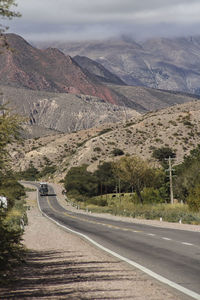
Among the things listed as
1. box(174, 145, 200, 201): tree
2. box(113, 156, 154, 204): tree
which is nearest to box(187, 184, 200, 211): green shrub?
box(174, 145, 200, 201): tree

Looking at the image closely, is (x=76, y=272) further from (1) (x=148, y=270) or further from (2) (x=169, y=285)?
(2) (x=169, y=285)

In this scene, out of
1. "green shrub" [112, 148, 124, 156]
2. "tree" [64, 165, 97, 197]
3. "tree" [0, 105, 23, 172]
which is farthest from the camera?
"green shrub" [112, 148, 124, 156]

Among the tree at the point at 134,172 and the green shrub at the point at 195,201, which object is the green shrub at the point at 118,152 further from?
the green shrub at the point at 195,201

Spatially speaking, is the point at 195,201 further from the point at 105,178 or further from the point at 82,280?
the point at 105,178

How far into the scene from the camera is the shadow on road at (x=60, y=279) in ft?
30.8

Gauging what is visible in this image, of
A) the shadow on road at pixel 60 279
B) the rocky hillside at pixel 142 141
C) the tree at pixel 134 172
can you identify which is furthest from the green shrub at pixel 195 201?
the rocky hillside at pixel 142 141

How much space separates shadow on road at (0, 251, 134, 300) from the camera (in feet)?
30.8

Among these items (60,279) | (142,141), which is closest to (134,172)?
(142,141)

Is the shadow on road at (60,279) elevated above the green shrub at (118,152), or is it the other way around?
the green shrub at (118,152)

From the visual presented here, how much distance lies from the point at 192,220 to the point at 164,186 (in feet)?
143

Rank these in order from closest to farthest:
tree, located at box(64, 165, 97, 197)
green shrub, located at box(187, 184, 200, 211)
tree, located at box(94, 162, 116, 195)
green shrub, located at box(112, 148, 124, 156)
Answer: green shrub, located at box(187, 184, 200, 211) → tree, located at box(64, 165, 97, 197) → tree, located at box(94, 162, 116, 195) → green shrub, located at box(112, 148, 124, 156)

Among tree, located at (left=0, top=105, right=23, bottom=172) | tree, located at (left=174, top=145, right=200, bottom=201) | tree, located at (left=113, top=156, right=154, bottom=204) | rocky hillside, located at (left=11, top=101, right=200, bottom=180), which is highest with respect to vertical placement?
rocky hillside, located at (left=11, top=101, right=200, bottom=180)

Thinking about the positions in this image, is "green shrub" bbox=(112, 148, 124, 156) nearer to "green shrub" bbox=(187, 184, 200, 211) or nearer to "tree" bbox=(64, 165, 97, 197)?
"tree" bbox=(64, 165, 97, 197)

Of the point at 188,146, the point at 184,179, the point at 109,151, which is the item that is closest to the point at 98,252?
the point at 184,179
